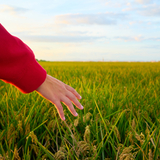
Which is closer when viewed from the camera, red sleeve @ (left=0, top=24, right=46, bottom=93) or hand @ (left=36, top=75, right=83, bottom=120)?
red sleeve @ (left=0, top=24, right=46, bottom=93)

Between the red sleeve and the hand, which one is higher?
the red sleeve

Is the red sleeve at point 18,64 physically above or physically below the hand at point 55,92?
above

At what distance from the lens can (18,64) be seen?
0.81 meters

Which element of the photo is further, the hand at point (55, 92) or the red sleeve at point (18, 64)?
the hand at point (55, 92)

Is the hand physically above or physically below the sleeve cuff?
below

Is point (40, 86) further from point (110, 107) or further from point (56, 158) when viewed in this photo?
point (110, 107)

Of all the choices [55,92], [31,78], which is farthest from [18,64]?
[55,92]

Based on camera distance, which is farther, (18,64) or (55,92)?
(55,92)

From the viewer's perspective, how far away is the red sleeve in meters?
0.78

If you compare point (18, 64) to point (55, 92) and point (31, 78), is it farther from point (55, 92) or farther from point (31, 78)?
point (55, 92)

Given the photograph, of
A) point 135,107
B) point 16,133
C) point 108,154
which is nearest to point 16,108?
point 16,133

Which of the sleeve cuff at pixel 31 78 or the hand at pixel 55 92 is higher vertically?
the sleeve cuff at pixel 31 78

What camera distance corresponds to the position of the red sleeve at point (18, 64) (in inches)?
30.8

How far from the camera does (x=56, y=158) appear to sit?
0.81m
